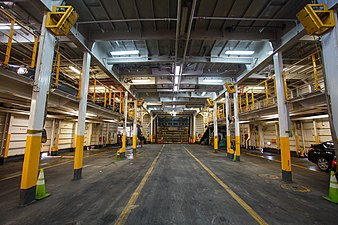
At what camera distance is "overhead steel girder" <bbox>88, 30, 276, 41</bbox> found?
6699 mm

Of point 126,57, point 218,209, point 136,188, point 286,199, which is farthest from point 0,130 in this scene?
point 286,199

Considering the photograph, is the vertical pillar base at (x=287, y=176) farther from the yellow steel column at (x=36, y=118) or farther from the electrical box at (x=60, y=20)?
the electrical box at (x=60, y=20)

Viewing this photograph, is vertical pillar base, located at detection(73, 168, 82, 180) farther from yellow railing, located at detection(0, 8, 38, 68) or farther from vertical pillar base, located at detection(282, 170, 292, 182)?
vertical pillar base, located at detection(282, 170, 292, 182)

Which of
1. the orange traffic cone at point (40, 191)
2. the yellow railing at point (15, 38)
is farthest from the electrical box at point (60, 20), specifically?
the orange traffic cone at point (40, 191)

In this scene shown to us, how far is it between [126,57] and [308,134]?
50.7ft

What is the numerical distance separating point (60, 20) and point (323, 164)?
12524mm

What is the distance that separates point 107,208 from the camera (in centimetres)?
344

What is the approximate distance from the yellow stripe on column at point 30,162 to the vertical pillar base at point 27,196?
0.09 metres

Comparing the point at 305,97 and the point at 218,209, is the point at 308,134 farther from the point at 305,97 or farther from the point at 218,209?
the point at 218,209

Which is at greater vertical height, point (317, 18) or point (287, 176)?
point (317, 18)

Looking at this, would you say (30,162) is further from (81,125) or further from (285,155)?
(285,155)

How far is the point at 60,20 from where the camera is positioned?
432 centimetres

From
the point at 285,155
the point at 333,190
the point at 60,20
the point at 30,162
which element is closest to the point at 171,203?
the point at 30,162

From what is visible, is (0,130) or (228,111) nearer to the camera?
(0,130)
